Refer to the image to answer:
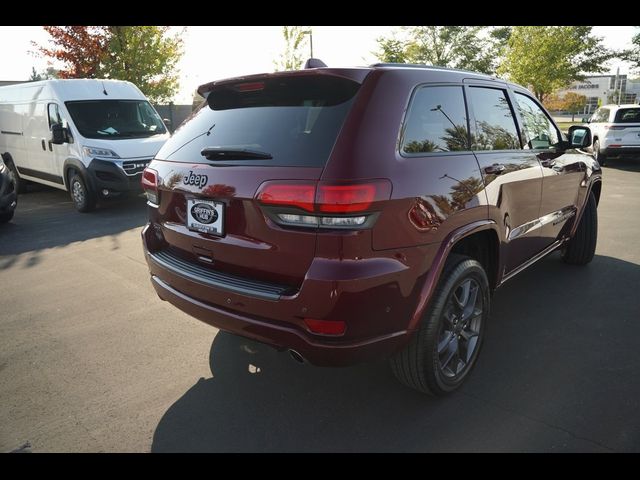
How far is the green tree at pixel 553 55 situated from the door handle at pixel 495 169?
88.7 feet

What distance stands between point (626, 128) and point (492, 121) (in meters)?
13.2

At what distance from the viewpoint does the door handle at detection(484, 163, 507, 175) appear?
291 cm

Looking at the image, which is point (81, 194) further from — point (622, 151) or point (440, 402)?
point (622, 151)

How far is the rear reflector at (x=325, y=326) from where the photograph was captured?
7.07 ft

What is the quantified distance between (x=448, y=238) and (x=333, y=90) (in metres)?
0.96

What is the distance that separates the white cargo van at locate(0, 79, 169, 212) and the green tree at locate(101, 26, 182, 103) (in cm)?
782

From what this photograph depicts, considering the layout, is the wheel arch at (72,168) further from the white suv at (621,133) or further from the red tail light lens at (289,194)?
the white suv at (621,133)

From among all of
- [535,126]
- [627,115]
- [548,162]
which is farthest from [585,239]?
[627,115]

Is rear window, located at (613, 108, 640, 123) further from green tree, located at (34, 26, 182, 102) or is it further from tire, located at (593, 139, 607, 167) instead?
green tree, located at (34, 26, 182, 102)

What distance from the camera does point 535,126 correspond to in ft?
12.6

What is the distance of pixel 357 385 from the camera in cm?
289

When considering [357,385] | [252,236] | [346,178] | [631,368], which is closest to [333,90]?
[346,178]

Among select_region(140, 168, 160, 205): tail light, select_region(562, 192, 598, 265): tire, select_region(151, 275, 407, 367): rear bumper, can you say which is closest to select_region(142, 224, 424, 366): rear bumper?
select_region(151, 275, 407, 367): rear bumper
